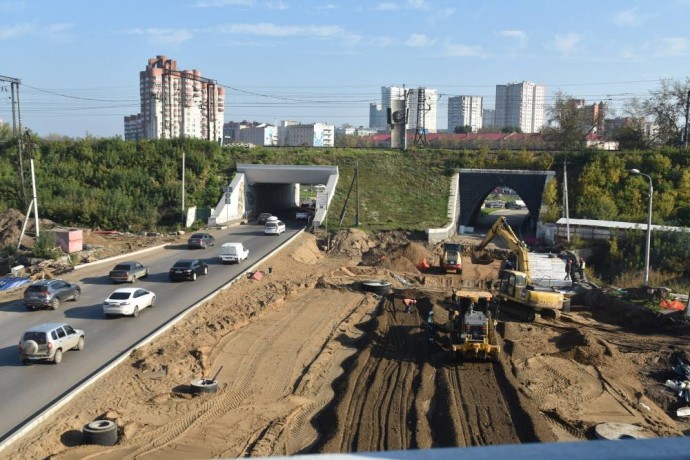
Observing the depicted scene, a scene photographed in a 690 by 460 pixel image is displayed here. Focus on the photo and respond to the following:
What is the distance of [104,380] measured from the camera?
1814 cm

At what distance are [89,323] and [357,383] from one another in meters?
11.1

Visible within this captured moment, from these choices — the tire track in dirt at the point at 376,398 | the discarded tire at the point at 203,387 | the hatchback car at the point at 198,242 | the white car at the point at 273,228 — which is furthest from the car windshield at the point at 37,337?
the white car at the point at 273,228

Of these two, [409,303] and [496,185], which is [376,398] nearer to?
[409,303]

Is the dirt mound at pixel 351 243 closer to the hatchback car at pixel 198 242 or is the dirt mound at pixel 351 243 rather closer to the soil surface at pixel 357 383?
the hatchback car at pixel 198 242

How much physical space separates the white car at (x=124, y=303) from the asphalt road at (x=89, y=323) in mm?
311

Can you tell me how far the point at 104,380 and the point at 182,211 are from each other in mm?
35097

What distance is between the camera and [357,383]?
1917cm

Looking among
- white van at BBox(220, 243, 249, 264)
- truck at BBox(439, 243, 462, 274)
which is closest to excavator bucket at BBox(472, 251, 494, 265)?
truck at BBox(439, 243, 462, 274)

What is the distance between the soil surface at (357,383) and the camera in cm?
1510

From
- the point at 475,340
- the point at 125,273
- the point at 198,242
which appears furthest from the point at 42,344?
the point at 198,242

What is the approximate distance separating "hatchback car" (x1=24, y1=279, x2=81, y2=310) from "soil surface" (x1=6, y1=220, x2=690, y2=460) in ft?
18.6

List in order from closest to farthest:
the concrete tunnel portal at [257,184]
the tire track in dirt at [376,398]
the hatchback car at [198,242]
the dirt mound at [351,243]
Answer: the tire track in dirt at [376,398]
the hatchback car at [198,242]
the dirt mound at [351,243]
the concrete tunnel portal at [257,184]

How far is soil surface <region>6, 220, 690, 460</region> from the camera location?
15102 mm

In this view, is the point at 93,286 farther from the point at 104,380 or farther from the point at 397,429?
the point at 397,429
